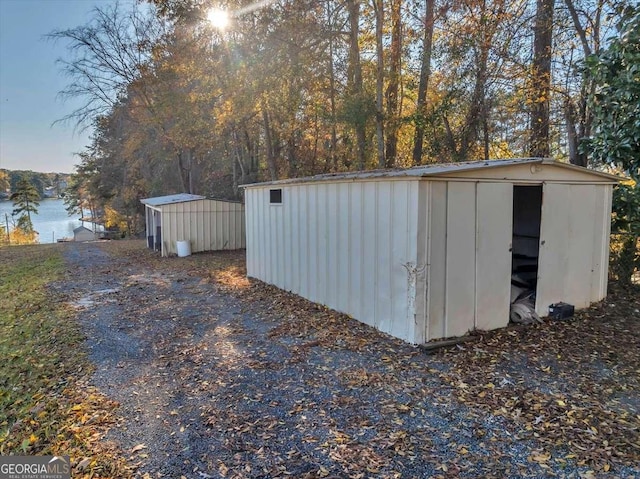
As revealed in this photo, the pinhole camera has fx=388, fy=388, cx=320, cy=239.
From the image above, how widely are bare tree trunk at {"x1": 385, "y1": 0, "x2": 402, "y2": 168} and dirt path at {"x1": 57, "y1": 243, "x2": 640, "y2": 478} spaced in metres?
5.56

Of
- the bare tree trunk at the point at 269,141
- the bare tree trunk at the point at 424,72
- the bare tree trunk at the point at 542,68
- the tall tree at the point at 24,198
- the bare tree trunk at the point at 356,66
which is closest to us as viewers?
the bare tree trunk at the point at 542,68

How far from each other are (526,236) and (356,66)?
5540 millimetres

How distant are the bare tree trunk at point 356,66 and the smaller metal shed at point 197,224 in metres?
4.63

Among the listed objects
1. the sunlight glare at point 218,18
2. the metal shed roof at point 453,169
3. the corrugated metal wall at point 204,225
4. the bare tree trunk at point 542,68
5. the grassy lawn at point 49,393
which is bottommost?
the grassy lawn at point 49,393

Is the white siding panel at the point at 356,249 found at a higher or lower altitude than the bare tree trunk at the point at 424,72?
lower

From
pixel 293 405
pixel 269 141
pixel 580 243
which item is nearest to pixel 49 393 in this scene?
pixel 293 405

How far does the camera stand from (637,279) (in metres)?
5.76

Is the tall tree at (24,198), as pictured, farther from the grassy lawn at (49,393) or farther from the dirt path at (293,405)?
the dirt path at (293,405)

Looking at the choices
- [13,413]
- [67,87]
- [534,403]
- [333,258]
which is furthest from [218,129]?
[534,403]

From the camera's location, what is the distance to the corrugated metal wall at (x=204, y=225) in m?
11.1

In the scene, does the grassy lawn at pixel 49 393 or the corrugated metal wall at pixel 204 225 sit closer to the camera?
the grassy lawn at pixel 49 393

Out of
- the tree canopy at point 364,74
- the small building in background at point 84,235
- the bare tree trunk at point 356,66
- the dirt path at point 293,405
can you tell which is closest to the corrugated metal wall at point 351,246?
the dirt path at point 293,405
